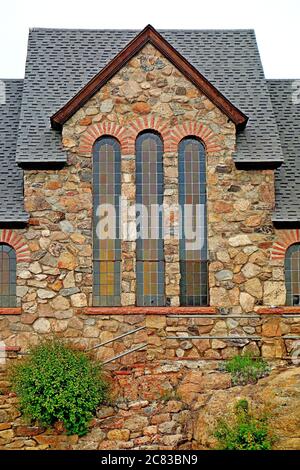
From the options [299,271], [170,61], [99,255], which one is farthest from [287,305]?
[170,61]

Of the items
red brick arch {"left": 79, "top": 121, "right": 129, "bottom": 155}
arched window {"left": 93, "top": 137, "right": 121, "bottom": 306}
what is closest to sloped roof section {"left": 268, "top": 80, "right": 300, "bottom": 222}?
arched window {"left": 93, "top": 137, "right": 121, "bottom": 306}

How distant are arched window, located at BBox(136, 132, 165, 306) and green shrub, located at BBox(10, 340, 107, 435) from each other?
237 cm

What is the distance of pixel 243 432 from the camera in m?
19.2

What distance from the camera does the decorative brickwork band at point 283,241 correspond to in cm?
2253

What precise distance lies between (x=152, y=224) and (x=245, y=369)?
390 cm

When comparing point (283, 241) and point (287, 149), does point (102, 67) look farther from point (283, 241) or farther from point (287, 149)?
point (283, 241)

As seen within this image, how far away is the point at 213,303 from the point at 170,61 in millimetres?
5615

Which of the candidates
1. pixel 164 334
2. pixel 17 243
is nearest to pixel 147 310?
pixel 164 334

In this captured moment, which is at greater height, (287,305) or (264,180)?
(264,180)

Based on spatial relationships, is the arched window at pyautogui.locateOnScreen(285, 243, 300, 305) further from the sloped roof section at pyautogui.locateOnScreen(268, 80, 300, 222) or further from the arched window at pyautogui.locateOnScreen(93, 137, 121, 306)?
the arched window at pyautogui.locateOnScreen(93, 137, 121, 306)

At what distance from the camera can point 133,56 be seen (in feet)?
75.4

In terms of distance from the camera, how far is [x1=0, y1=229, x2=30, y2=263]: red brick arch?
73.1ft

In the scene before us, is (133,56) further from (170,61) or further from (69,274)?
(69,274)

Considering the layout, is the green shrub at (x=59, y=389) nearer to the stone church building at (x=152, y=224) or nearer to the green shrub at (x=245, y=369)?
the stone church building at (x=152, y=224)
